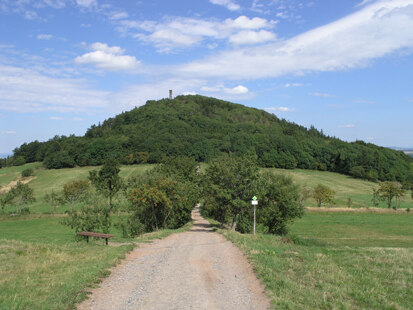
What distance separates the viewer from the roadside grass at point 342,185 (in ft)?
248

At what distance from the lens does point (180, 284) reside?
31.4 ft

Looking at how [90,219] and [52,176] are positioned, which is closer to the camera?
[90,219]

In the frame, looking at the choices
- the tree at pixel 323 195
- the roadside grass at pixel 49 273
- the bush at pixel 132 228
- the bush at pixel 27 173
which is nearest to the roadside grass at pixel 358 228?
the tree at pixel 323 195

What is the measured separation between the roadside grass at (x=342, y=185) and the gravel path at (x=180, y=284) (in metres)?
61.6

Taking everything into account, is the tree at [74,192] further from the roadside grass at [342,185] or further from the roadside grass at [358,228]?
the roadside grass at [342,185]

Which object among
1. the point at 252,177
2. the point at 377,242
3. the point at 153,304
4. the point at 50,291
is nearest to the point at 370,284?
the point at 153,304

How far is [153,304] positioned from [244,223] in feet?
75.0

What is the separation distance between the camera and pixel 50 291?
8.46 meters

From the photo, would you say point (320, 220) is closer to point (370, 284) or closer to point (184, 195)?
point (184, 195)

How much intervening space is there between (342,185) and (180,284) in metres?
98.4

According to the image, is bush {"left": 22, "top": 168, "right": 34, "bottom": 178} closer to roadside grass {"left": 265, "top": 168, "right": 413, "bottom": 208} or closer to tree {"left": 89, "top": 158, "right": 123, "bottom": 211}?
tree {"left": 89, "top": 158, "right": 123, "bottom": 211}

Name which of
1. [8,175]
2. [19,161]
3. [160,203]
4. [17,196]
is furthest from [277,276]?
[19,161]

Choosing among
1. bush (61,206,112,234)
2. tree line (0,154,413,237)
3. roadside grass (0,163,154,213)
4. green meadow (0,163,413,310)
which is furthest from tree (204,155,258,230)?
roadside grass (0,163,154,213)

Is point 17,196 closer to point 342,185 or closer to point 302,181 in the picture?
point 302,181
